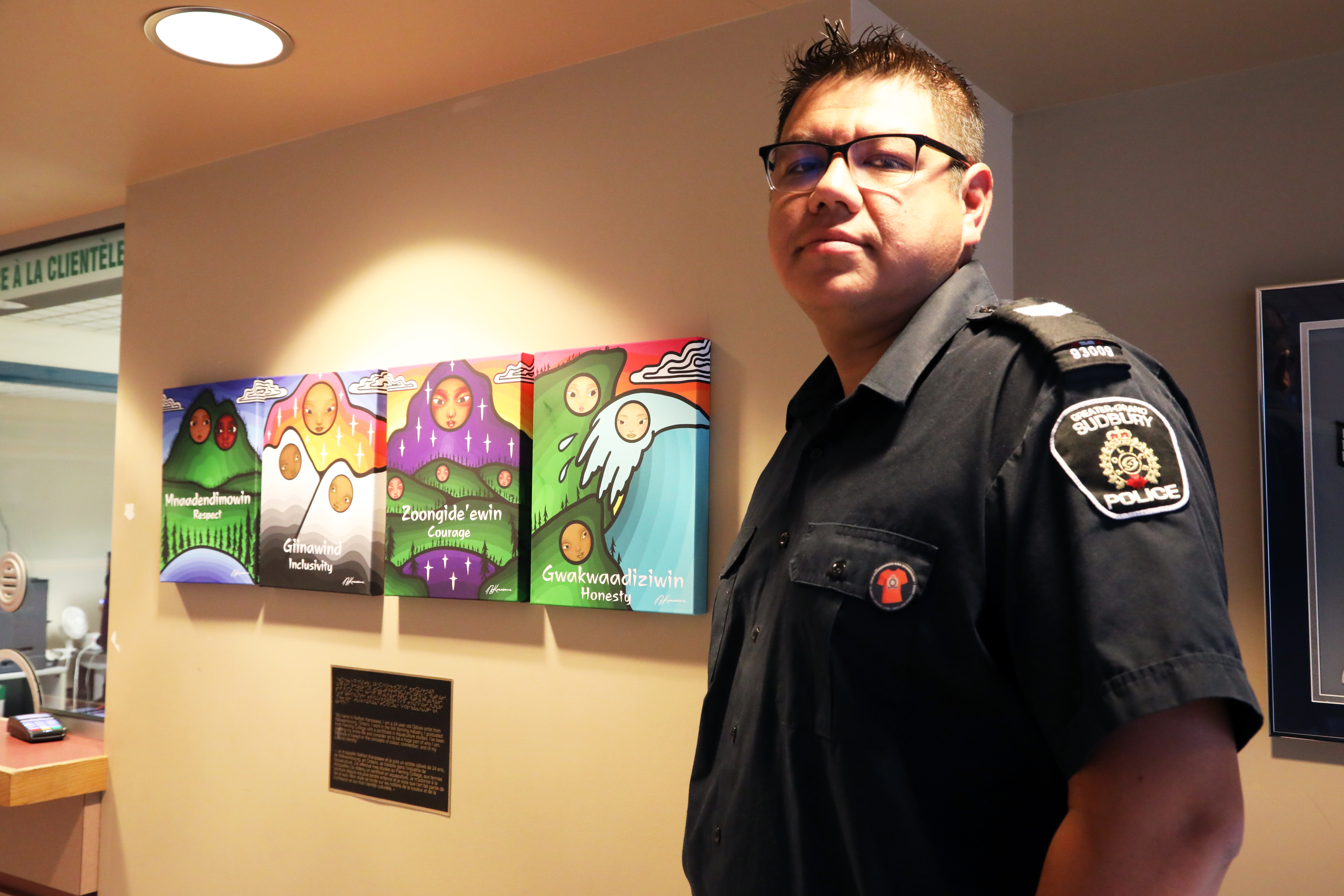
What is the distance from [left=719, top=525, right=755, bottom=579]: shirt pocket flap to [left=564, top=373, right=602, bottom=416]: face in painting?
82cm

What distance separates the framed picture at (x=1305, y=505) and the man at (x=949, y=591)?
4.16ft

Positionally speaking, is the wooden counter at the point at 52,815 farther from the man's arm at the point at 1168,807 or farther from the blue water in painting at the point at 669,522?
the man's arm at the point at 1168,807

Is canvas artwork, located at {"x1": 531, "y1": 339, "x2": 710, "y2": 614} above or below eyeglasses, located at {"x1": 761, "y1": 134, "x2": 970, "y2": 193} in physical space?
below

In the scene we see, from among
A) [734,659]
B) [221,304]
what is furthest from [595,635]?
[221,304]

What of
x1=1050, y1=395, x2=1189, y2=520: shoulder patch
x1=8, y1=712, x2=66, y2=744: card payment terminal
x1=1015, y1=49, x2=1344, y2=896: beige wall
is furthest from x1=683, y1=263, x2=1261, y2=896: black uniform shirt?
x1=8, y1=712, x2=66, y2=744: card payment terminal

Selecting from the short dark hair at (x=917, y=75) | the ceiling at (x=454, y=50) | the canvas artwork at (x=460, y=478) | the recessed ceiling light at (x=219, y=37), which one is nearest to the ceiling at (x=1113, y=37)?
the ceiling at (x=454, y=50)

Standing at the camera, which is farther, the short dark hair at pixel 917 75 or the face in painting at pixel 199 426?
the face in painting at pixel 199 426

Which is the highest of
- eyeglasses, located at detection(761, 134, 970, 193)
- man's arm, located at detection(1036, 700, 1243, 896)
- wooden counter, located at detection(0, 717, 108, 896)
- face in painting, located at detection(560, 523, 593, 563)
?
eyeglasses, located at detection(761, 134, 970, 193)

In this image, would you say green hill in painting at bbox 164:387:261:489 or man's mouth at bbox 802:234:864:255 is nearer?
man's mouth at bbox 802:234:864:255

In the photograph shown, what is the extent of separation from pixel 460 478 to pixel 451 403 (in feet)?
0.59

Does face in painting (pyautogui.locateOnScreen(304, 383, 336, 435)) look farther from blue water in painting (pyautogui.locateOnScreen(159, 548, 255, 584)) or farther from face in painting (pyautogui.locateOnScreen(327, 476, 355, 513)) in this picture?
blue water in painting (pyautogui.locateOnScreen(159, 548, 255, 584))

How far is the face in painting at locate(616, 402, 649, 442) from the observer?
6.42ft

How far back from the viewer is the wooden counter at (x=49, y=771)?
8.83 feet

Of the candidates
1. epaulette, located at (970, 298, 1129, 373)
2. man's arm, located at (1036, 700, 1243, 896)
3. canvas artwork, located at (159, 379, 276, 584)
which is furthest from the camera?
canvas artwork, located at (159, 379, 276, 584)
